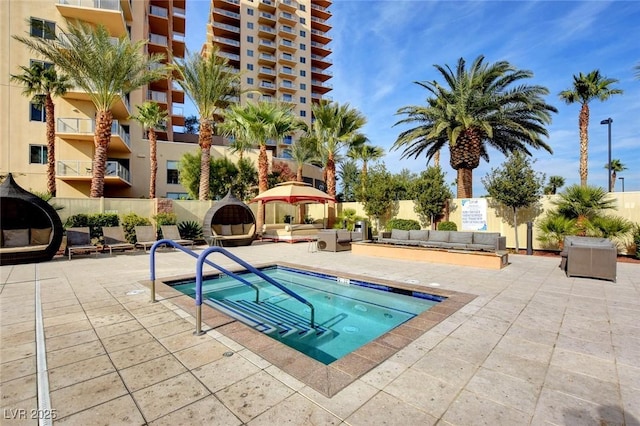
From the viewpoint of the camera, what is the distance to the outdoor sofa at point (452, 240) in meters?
9.27

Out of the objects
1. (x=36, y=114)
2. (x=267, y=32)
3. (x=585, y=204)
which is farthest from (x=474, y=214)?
(x=267, y=32)

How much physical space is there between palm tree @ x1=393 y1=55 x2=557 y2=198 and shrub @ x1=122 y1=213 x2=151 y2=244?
14022 millimetres

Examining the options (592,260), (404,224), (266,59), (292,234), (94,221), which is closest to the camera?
(592,260)

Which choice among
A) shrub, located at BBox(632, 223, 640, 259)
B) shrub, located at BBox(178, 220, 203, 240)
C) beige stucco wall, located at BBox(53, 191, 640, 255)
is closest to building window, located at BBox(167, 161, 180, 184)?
beige stucco wall, located at BBox(53, 191, 640, 255)

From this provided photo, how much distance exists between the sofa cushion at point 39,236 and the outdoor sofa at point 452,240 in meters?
11.4

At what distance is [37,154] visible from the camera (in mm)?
19078

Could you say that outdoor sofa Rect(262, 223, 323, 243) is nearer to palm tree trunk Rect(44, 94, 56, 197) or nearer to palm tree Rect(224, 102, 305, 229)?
palm tree Rect(224, 102, 305, 229)

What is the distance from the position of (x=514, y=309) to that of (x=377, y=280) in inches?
99.4

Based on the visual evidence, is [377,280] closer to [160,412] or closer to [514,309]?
[514,309]

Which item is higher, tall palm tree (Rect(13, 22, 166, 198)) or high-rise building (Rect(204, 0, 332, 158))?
high-rise building (Rect(204, 0, 332, 158))

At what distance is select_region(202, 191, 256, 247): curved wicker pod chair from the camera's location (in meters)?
12.8

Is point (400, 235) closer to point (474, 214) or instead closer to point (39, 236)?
point (474, 214)

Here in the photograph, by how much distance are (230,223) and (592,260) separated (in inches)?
523

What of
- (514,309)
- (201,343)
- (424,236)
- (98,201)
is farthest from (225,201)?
(514,309)
